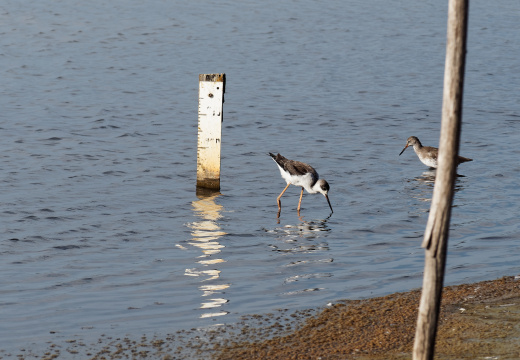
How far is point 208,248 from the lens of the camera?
1298 cm

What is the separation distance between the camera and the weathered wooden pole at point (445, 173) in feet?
17.6

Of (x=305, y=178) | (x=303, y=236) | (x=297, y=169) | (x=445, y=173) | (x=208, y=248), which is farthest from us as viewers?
(x=297, y=169)

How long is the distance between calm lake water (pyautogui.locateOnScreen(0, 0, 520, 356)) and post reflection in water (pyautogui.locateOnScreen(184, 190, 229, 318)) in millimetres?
42

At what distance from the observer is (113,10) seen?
45.5 metres

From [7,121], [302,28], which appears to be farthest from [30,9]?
[7,121]

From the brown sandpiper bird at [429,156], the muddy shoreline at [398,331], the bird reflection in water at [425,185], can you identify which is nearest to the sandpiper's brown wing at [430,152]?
the brown sandpiper bird at [429,156]

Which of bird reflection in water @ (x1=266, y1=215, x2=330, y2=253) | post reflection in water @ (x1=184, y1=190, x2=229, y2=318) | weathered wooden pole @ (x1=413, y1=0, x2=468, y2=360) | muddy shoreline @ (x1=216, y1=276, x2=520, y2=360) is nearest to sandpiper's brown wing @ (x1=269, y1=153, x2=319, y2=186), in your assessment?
bird reflection in water @ (x1=266, y1=215, x2=330, y2=253)

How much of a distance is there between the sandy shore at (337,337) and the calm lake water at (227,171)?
0.38m

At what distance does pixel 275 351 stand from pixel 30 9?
130ft

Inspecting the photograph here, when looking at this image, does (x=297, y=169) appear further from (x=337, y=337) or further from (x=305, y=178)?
(x=337, y=337)

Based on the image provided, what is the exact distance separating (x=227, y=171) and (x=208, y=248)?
6.12m

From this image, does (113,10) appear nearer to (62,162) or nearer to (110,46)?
(110,46)

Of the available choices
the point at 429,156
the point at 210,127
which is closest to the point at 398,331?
the point at 210,127

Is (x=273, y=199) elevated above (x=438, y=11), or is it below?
below
